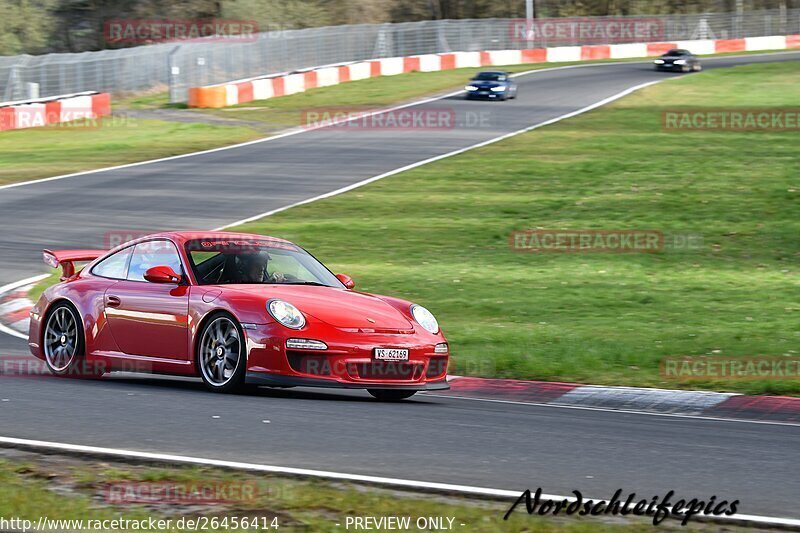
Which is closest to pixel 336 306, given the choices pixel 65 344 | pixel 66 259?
pixel 65 344

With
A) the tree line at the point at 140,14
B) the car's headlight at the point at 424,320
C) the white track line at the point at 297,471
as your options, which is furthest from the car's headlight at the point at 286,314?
the tree line at the point at 140,14

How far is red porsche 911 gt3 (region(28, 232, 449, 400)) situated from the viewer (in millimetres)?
9891

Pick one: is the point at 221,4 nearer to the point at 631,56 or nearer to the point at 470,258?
the point at 631,56

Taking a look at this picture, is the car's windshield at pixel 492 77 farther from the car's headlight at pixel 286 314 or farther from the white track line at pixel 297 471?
the white track line at pixel 297 471

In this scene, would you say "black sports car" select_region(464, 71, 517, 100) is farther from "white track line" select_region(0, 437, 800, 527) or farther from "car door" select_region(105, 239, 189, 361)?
"white track line" select_region(0, 437, 800, 527)

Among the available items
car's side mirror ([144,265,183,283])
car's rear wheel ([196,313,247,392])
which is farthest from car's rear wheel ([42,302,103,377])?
car's rear wheel ([196,313,247,392])

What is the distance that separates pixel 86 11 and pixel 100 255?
6915 centimetres

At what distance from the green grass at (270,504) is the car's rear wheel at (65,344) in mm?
4319

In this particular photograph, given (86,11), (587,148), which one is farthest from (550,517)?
(86,11)

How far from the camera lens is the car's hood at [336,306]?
10.1 meters

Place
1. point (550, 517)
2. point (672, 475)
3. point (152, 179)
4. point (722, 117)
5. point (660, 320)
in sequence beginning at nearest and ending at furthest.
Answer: point (550, 517) → point (672, 475) → point (660, 320) → point (152, 179) → point (722, 117)

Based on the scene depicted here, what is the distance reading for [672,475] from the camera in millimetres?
7254

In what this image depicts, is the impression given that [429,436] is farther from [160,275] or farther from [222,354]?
[160,275]

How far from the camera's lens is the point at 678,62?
5478 cm
